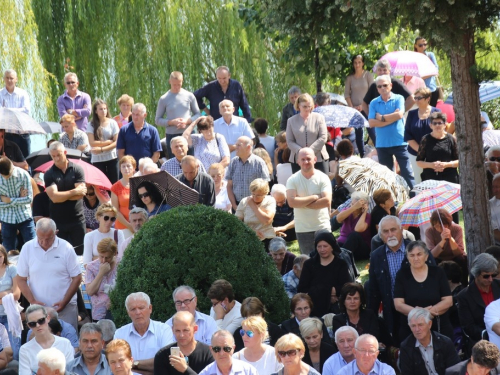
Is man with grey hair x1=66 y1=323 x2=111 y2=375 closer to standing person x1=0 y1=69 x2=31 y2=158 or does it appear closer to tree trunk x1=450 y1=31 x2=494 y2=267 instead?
tree trunk x1=450 y1=31 x2=494 y2=267

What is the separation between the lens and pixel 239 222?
38.7 feet

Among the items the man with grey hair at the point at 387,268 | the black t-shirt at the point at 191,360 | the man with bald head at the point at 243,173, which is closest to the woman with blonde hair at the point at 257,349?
the black t-shirt at the point at 191,360

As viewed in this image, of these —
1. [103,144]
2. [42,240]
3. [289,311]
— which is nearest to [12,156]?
[103,144]

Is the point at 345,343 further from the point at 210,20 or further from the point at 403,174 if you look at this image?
the point at 210,20

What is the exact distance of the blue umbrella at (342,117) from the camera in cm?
1741

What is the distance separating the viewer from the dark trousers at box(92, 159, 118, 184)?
17.6 metres

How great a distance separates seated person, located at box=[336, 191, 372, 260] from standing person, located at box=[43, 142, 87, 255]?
3.61 metres

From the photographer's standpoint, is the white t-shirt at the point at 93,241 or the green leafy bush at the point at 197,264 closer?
the green leafy bush at the point at 197,264

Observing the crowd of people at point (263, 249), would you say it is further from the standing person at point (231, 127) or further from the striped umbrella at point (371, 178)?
the striped umbrella at point (371, 178)

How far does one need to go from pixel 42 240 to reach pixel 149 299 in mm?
2469

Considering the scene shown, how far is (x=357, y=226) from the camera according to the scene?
47.6ft

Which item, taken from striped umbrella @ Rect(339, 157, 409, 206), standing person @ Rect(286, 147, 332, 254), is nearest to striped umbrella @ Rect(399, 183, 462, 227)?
standing person @ Rect(286, 147, 332, 254)

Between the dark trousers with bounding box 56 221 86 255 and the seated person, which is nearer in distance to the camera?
the seated person

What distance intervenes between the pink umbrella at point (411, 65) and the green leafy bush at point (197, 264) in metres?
7.36
